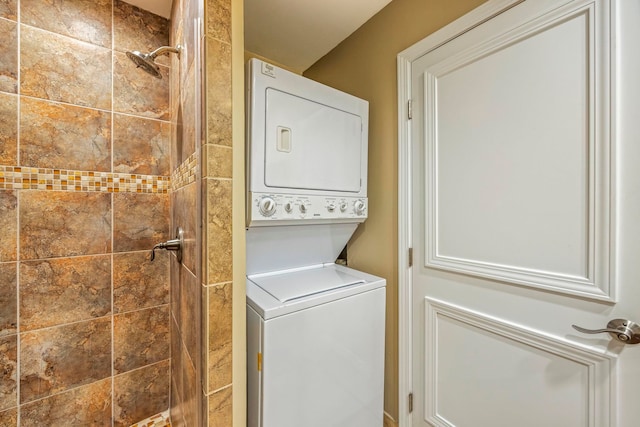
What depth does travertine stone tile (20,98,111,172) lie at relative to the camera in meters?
1.31

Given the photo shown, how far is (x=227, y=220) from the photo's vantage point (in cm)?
95

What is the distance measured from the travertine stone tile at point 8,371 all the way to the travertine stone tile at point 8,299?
0.05 metres

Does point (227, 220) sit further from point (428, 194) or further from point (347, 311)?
point (428, 194)

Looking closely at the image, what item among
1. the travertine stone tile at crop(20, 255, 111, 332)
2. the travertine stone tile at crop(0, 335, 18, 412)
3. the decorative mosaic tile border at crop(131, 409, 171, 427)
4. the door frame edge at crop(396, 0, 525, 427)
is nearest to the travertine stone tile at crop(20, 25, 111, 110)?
the travertine stone tile at crop(20, 255, 111, 332)

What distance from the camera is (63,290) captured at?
141 cm

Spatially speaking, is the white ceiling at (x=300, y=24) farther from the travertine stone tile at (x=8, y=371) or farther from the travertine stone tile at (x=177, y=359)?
the travertine stone tile at (x=8, y=371)

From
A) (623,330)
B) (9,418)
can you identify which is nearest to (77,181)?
(9,418)

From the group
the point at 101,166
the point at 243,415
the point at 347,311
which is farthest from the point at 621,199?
the point at 101,166

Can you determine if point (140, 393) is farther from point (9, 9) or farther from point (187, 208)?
point (9, 9)

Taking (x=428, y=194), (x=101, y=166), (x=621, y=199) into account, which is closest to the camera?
(x=621, y=199)

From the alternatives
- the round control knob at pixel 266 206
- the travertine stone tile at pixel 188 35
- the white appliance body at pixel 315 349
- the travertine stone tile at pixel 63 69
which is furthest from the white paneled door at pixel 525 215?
the travertine stone tile at pixel 63 69

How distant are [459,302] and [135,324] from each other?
1881 millimetres

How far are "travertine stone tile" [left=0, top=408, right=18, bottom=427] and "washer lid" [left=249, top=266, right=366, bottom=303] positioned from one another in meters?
1.33

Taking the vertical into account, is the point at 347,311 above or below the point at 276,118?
below
